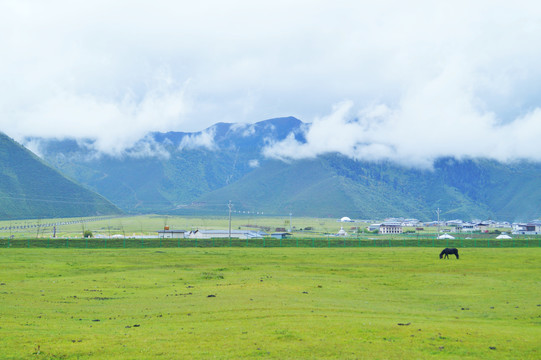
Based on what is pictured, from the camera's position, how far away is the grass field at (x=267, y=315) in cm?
1783

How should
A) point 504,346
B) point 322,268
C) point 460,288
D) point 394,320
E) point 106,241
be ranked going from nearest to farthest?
point 504,346
point 394,320
point 460,288
point 322,268
point 106,241

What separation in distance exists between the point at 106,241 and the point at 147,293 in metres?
61.7

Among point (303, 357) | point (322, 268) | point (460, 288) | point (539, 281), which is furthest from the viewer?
point (322, 268)

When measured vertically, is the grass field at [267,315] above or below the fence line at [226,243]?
below

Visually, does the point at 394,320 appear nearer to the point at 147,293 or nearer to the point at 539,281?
the point at 147,293

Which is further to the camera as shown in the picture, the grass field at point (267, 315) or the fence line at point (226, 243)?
the fence line at point (226, 243)

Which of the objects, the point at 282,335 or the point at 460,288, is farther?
the point at 460,288

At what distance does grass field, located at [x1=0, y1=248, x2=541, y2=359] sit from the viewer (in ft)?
58.5

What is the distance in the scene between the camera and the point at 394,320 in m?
23.0

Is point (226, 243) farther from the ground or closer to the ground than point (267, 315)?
farther from the ground

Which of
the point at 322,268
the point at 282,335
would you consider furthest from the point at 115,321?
the point at 322,268

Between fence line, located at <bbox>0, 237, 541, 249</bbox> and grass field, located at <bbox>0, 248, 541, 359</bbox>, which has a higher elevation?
fence line, located at <bbox>0, 237, 541, 249</bbox>

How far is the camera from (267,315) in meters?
23.8

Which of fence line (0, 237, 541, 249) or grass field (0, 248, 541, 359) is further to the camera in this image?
fence line (0, 237, 541, 249)
